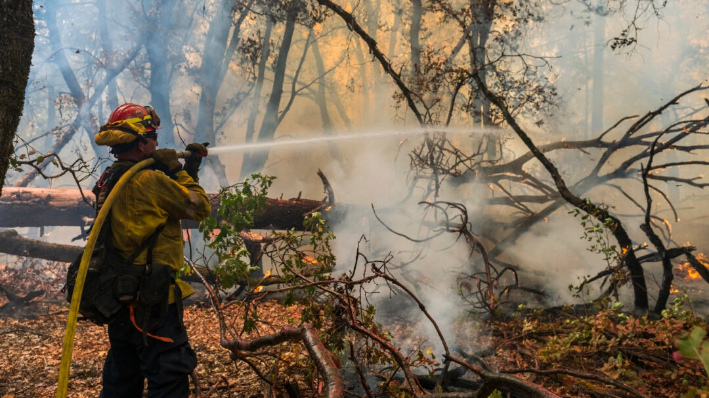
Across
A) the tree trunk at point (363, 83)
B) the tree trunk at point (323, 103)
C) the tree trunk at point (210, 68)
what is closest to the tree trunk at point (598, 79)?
the tree trunk at point (363, 83)

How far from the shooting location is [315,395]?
2.40 metres

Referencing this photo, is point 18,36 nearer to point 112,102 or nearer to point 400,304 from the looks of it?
point 400,304

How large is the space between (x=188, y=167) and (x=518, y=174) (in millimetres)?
6101

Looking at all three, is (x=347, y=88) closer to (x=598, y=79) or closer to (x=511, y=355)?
(x=598, y=79)

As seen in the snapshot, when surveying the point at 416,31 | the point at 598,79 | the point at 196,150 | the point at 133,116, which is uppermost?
the point at 598,79

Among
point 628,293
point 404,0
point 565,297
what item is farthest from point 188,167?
point 404,0

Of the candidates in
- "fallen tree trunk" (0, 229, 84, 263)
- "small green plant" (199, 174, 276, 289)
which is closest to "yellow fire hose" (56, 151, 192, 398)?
"small green plant" (199, 174, 276, 289)

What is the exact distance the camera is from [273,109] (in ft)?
48.7

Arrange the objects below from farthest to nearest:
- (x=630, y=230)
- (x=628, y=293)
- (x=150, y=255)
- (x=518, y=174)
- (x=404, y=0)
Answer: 1. (x=404, y=0)
2. (x=630, y=230)
3. (x=518, y=174)
4. (x=628, y=293)
5. (x=150, y=255)

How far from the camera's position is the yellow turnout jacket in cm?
241

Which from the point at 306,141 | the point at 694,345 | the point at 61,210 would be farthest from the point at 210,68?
the point at 694,345

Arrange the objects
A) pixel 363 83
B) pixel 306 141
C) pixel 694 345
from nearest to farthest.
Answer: pixel 694 345, pixel 363 83, pixel 306 141

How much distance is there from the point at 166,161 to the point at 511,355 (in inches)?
144

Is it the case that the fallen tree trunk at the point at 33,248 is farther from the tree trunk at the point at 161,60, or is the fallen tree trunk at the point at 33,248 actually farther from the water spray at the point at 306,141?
the tree trunk at the point at 161,60
